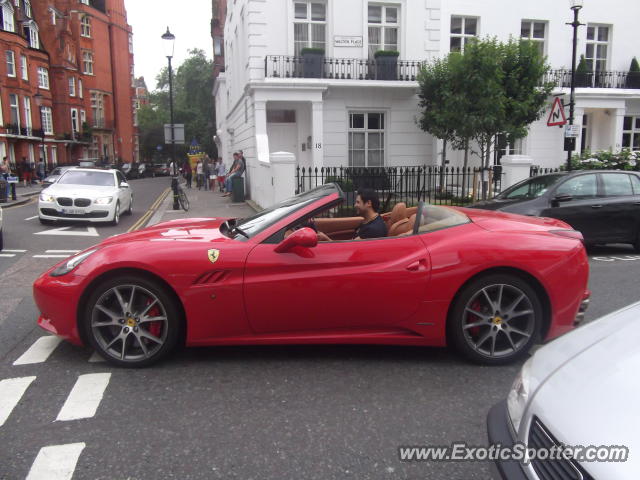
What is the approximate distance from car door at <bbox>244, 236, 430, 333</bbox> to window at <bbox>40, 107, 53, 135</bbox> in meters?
50.1

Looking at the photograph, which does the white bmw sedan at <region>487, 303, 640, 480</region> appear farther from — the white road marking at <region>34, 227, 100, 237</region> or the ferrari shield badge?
the white road marking at <region>34, 227, 100, 237</region>

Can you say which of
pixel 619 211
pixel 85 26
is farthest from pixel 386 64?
pixel 85 26

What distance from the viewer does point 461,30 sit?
67.2ft

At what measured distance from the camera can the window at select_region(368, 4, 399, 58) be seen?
61.6ft

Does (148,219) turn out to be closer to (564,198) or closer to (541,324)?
(564,198)

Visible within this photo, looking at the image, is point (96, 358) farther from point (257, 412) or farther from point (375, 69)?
point (375, 69)

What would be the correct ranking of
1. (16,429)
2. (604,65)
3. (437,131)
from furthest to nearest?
(604,65) → (437,131) → (16,429)

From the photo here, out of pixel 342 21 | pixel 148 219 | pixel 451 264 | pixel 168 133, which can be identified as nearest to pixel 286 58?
pixel 342 21

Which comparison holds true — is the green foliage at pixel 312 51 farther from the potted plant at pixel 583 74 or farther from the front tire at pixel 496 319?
the front tire at pixel 496 319

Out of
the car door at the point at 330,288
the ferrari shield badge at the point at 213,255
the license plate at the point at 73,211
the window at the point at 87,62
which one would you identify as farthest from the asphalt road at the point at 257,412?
the window at the point at 87,62

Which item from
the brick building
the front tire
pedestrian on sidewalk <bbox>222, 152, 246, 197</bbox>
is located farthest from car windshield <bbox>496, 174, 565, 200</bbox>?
the brick building

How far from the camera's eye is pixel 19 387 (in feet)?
12.0

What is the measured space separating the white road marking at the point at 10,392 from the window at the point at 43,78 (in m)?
50.1

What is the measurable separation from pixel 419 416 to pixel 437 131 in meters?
15.2
